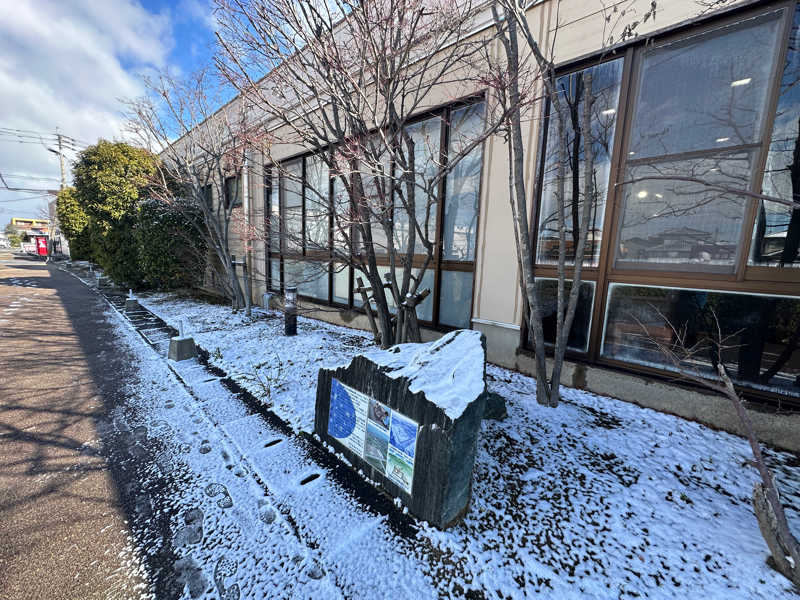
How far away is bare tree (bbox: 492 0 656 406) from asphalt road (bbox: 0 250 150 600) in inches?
132

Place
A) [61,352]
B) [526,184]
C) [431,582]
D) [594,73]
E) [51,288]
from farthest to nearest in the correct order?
1. [51,288]
2. [61,352]
3. [526,184]
4. [594,73]
5. [431,582]

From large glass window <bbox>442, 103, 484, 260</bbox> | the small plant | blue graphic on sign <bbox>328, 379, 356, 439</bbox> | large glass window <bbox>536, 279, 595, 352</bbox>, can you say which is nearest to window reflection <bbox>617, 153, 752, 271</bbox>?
large glass window <bbox>536, 279, 595, 352</bbox>

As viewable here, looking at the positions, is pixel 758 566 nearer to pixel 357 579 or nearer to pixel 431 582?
pixel 431 582

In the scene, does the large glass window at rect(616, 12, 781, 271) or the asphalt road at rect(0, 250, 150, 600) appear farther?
the large glass window at rect(616, 12, 781, 271)

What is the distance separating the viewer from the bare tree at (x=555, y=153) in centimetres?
271

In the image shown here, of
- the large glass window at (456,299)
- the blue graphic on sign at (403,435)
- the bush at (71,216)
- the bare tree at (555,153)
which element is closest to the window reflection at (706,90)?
the bare tree at (555,153)

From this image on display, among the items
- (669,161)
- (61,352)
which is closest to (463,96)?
(669,161)

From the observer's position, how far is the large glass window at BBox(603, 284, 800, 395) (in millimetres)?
2686

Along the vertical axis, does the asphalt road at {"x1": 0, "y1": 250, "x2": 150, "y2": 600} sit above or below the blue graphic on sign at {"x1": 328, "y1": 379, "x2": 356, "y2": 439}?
below

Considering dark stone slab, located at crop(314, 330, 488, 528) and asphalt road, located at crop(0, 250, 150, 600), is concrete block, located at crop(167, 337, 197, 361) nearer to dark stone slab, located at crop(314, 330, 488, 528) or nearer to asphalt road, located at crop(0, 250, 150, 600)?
asphalt road, located at crop(0, 250, 150, 600)

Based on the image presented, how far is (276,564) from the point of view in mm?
1626

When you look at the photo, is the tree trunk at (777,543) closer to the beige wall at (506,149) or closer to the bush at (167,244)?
the beige wall at (506,149)

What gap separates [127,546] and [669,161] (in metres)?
5.26

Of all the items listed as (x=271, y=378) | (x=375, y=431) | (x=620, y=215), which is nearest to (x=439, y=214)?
(x=620, y=215)
